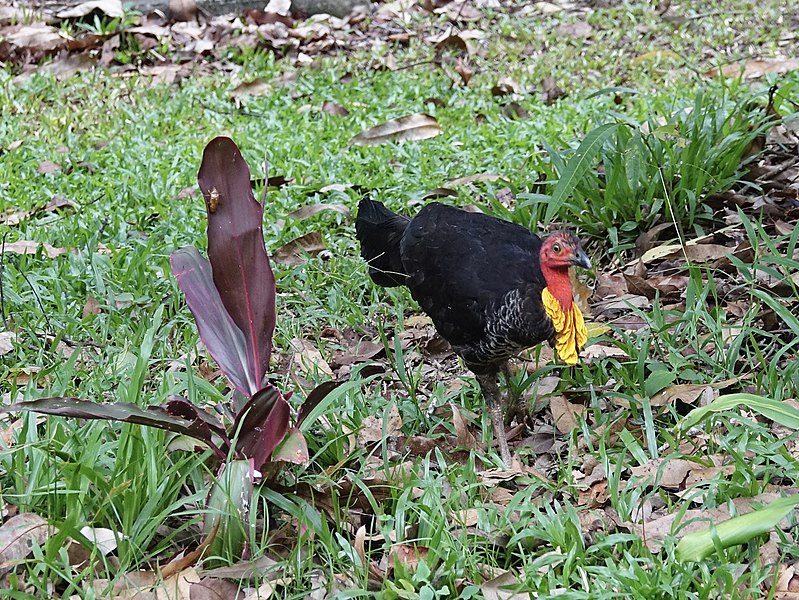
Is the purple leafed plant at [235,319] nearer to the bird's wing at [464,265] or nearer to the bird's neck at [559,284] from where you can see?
the bird's wing at [464,265]

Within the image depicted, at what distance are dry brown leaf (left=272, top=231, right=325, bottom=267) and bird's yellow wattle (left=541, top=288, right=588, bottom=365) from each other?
1811 mm

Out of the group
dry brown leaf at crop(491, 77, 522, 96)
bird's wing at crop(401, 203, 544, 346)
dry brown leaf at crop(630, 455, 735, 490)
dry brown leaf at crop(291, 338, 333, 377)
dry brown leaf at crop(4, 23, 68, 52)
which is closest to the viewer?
dry brown leaf at crop(630, 455, 735, 490)

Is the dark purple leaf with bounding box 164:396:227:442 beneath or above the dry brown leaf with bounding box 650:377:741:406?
above

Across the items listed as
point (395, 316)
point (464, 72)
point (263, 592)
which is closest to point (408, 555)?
point (263, 592)

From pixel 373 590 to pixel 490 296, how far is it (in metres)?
1.10

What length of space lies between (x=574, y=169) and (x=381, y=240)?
890mm

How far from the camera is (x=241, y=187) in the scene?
280 cm

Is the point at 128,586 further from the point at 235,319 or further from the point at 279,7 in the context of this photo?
the point at 279,7

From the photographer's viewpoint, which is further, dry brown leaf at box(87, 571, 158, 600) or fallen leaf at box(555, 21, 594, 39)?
fallen leaf at box(555, 21, 594, 39)

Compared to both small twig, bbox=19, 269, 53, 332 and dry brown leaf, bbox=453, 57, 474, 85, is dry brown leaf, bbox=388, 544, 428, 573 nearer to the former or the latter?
small twig, bbox=19, 269, 53, 332

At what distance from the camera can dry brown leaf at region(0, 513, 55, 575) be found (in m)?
2.52

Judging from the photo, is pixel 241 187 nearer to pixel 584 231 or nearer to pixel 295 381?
pixel 295 381

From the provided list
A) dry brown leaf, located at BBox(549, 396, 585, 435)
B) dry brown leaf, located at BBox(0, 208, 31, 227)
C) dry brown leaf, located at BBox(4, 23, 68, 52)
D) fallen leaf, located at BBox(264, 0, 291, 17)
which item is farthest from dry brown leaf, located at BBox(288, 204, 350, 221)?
fallen leaf, located at BBox(264, 0, 291, 17)

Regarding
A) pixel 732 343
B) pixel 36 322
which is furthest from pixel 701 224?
pixel 36 322
